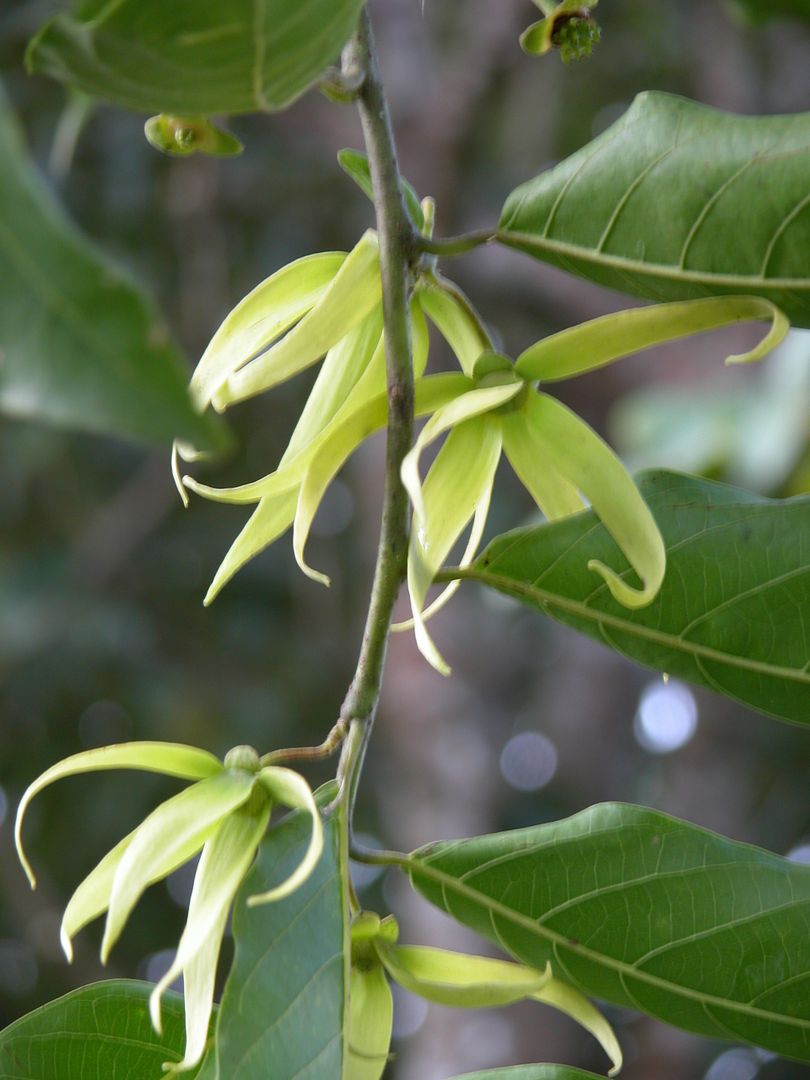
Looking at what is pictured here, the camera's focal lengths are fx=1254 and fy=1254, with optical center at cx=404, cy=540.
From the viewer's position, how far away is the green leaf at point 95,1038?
60 cm

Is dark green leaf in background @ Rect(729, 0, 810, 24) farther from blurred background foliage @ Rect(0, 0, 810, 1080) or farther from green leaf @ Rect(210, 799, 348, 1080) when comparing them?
blurred background foliage @ Rect(0, 0, 810, 1080)

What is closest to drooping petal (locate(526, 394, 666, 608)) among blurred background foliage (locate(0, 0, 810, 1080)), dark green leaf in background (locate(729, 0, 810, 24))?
dark green leaf in background (locate(729, 0, 810, 24))

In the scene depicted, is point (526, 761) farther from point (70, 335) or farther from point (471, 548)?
point (70, 335)

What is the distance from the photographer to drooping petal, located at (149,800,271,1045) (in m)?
0.51

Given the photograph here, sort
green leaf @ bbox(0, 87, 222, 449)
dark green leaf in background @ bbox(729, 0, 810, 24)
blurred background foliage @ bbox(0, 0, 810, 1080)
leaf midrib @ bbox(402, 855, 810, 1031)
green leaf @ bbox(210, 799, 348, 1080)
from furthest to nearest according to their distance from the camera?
blurred background foliage @ bbox(0, 0, 810, 1080) → dark green leaf in background @ bbox(729, 0, 810, 24) → leaf midrib @ bbox(402, 855, 810, 1031) → green leaf @ bbox(210, 799, 348, 1080) → green leaf @ bbox(0, 87, 222, 449)

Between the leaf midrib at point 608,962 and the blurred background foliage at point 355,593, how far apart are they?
1.84m

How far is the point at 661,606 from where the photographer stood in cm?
59

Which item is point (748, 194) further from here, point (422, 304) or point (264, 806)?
point (264, 806)

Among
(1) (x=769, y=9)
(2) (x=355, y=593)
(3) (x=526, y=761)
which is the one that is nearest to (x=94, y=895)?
(1) (x=769, y=9)

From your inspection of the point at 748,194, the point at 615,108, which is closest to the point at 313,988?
the point at 748,194

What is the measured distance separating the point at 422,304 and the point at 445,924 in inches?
78.6

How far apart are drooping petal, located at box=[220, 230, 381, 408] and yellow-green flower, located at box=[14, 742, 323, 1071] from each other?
177 mm

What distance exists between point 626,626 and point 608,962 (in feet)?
0.52

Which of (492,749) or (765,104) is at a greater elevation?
(765,104)
